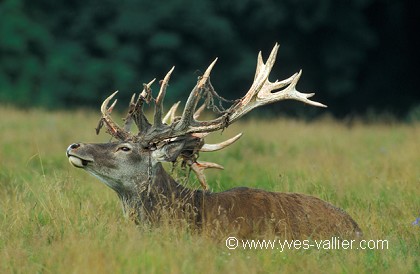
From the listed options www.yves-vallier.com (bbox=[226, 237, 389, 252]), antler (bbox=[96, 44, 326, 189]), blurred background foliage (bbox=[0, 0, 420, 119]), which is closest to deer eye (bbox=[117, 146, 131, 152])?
antler (bbox=[96, 44, 326, 189])

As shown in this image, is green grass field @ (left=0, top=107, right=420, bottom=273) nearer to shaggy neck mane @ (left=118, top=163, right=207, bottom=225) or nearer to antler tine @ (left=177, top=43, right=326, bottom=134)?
shaggy neck mane @ (left=118, top=163, right=207, bottom=225)

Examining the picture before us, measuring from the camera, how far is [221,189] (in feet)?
28.8

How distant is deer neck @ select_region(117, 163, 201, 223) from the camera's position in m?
7.01

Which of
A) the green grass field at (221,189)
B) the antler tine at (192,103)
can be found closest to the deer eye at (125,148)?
the antler tine at (192,103)

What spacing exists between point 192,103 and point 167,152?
43 cm

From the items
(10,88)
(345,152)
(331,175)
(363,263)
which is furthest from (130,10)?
(363,263)

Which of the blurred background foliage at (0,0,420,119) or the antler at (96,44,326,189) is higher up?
the blurred background foliage at (0,0,420,119)

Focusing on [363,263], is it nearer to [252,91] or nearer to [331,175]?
[252,91]

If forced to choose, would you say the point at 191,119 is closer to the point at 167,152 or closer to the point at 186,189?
the point at 167,152

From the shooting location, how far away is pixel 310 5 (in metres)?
24.9

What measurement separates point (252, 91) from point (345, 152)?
4863 millimetres

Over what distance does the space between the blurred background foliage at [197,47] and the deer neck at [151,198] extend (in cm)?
1638

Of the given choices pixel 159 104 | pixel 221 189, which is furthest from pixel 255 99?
pixel 221 189

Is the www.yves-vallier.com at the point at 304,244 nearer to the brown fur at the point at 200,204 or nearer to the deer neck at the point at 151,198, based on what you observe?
the brown fur at the point at 200,204
